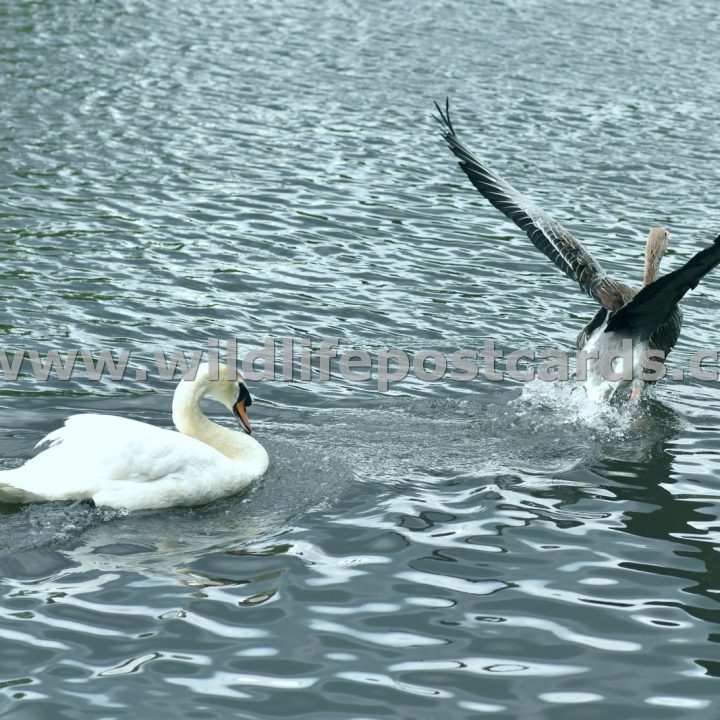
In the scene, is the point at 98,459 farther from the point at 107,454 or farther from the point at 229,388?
the point at 229,388

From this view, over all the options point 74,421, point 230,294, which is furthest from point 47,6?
point 74,421

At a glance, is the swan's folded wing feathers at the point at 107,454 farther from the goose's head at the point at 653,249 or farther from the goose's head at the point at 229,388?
the goose's head at the point at 653,249

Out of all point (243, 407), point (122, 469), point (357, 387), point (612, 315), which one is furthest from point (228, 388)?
Answer: point (612, 315)

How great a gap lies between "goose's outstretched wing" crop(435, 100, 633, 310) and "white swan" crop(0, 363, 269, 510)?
4.11 metres

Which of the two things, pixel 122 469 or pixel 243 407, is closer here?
pixel 122 469

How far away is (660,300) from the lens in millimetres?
10375

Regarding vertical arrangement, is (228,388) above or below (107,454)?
above

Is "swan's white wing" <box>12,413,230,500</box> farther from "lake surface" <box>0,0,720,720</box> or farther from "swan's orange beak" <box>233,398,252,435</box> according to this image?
"swan's orange beak" <box>233,398,252,435</box>

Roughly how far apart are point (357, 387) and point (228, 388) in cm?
212

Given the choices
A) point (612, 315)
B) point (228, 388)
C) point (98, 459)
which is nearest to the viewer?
point (98, 459)

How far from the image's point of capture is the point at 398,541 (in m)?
8.16

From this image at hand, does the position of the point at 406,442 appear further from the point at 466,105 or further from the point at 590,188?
the point at 466,105

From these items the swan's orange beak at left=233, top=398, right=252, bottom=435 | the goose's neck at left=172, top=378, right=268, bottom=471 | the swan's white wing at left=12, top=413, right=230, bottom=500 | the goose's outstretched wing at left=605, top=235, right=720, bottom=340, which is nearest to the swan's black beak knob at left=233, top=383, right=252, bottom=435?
the swan's orange beak at left=233, top=398, right=252, bottom=435

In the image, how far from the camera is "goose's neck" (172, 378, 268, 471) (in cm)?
927
